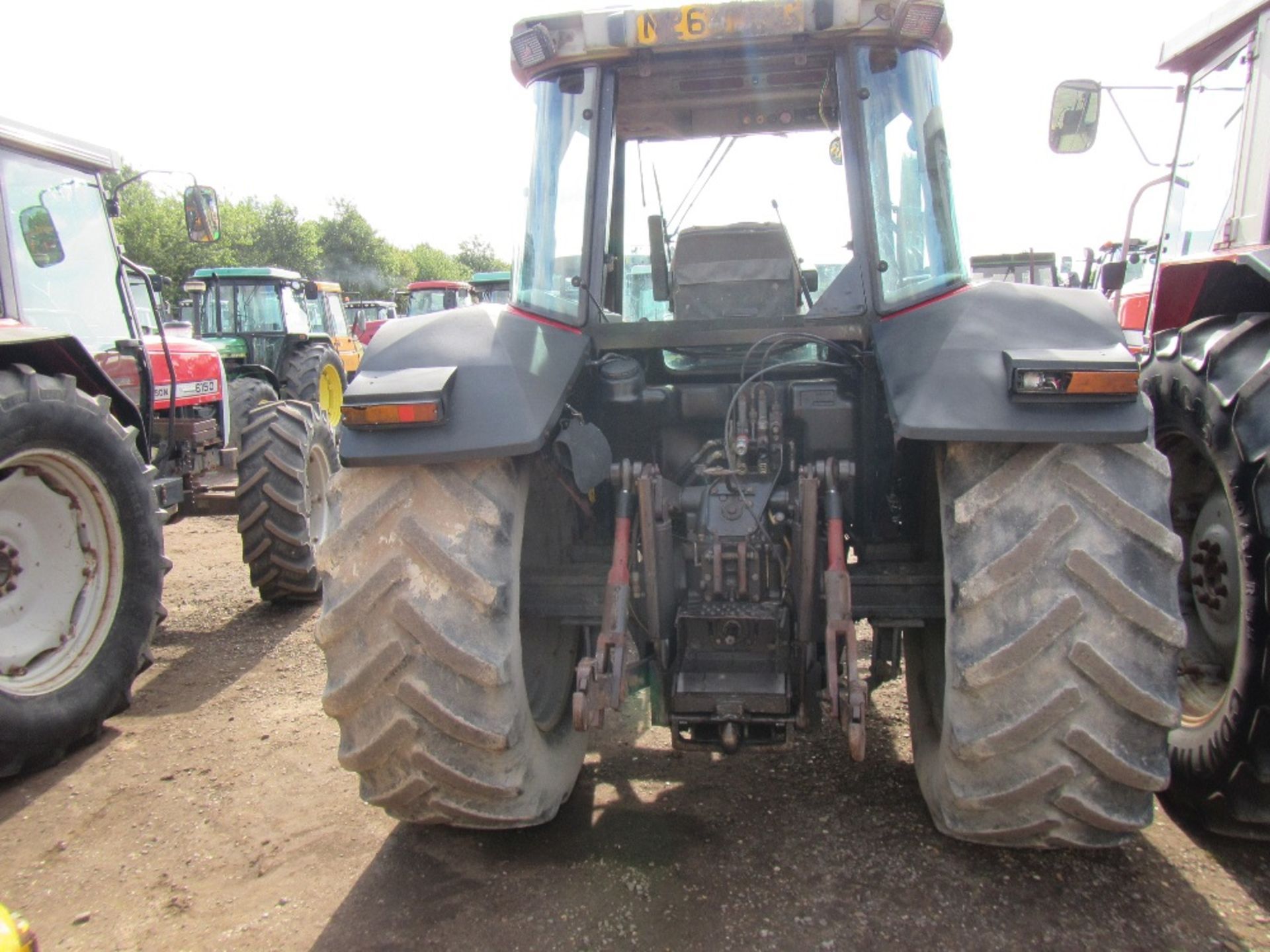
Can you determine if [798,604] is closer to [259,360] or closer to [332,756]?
[332,756]

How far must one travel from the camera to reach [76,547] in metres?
3.97

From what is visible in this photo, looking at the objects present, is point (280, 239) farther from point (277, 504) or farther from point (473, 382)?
point (473, 382)

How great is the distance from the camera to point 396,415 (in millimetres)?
2334

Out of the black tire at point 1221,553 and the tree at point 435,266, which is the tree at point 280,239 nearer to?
the tree at point 435,266

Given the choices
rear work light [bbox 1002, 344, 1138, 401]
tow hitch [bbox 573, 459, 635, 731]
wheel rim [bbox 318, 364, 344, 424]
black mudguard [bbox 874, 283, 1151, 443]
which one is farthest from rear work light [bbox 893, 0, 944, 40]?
wheel rim [bbox 318, 364, 344, 424]

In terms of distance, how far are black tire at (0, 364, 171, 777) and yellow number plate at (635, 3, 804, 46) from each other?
103 inches

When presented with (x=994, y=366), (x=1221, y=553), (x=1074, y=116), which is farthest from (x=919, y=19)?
(x=1221, y=553)

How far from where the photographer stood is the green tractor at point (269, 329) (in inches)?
395

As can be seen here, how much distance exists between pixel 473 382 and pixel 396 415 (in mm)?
212

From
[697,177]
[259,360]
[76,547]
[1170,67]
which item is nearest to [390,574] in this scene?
[697,177]

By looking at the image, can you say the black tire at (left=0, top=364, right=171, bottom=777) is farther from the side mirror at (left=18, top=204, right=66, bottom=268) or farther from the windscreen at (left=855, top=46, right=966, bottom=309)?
the windscreen at (left=855, top=46, right=966, bottom=309)

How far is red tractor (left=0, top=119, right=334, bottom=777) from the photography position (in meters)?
3.67

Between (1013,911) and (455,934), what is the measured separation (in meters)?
1.37

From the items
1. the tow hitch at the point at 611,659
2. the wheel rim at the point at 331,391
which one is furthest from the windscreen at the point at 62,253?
the wheel rim at the point at 331,391
